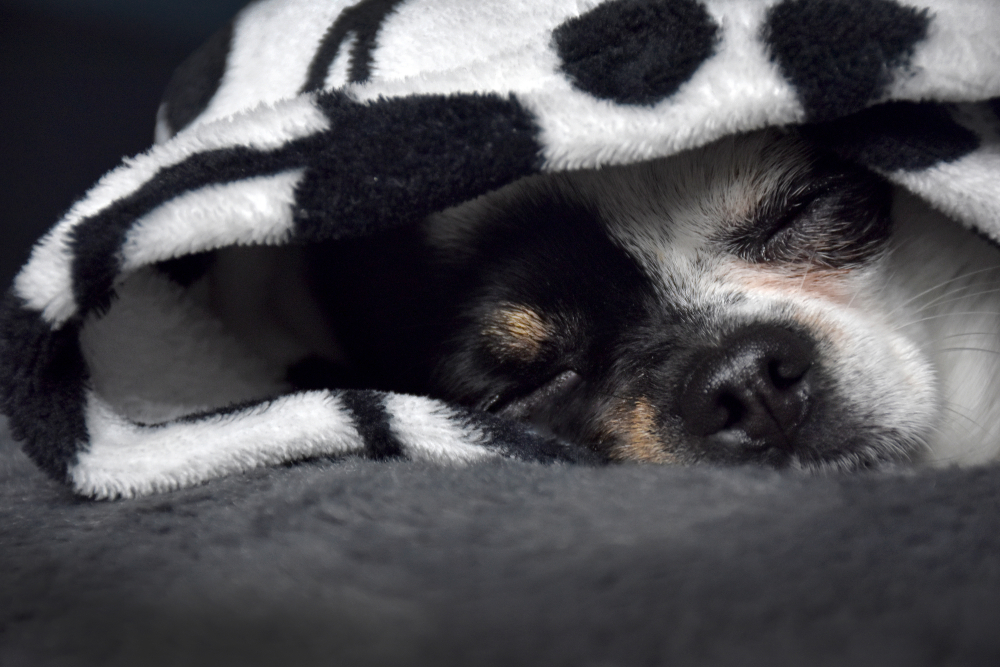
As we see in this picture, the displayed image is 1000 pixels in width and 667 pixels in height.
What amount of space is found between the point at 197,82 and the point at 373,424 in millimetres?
642

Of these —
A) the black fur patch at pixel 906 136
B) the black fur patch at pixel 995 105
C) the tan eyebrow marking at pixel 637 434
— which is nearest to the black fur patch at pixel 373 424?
the tan eyebrow marking at pixel 637 434

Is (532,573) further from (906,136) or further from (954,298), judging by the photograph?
(954,298)

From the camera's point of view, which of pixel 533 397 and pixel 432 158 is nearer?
pixel 432 158

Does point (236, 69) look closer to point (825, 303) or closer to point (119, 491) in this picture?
point (119, 491)

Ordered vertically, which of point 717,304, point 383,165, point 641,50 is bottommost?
point 717,304

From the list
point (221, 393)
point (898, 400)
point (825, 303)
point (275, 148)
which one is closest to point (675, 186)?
point (825, 303)

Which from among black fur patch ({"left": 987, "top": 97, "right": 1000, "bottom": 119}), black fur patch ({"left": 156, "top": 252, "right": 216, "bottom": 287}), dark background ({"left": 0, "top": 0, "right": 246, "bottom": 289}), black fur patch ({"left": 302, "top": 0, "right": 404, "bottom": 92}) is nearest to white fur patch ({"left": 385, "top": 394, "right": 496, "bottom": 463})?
black fur patch ({"left": 156, "top": 252, "right": 216, "bottom": 287})

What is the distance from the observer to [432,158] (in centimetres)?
61

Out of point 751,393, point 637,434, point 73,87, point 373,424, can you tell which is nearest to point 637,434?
point 637,434

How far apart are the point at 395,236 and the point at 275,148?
0.99 feet

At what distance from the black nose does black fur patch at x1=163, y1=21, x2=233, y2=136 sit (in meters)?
0.69

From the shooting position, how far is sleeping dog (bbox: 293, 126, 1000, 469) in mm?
724

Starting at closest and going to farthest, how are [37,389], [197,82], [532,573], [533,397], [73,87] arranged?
[532,573], [37,389], [533,397], [197,82], [73,87]

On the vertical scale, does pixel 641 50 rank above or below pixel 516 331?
above
